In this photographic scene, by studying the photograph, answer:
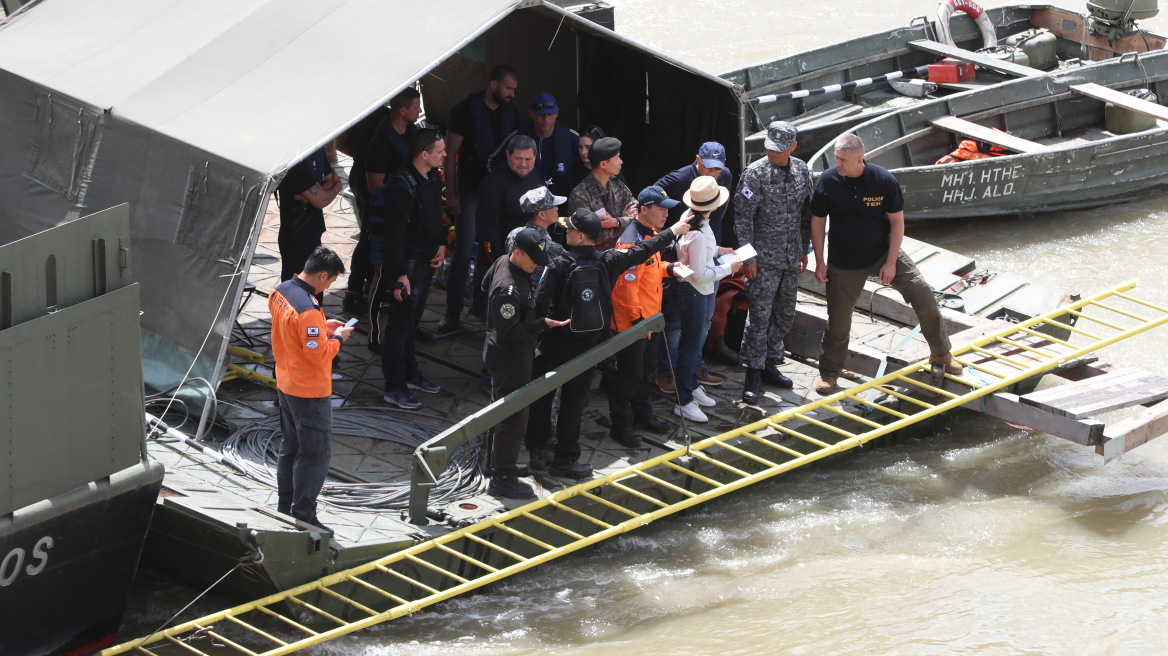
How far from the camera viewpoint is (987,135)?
1520cm

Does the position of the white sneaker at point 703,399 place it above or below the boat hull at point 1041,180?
below

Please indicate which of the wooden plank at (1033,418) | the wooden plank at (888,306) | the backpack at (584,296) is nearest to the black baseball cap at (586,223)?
the backpack at (584,296)

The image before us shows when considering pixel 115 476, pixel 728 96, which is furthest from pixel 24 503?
pixel 728 96

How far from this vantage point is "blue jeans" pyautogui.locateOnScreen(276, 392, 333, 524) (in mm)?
6922

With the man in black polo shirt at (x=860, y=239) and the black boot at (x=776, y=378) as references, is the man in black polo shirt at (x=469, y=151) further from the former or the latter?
the man in black polo shirt at (x=860, y=239)

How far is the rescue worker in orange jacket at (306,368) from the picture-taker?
22.2 feet

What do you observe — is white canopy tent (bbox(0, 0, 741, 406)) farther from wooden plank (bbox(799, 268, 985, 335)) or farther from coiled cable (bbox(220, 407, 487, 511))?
wooden plank (bbox(799, 268, 985, 335))

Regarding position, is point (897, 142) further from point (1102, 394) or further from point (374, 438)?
point (374, 438)

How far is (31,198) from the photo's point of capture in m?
9.30

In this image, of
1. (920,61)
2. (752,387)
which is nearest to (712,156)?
(752,387)

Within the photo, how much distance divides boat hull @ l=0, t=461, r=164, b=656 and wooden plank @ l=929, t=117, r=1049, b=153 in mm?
10990

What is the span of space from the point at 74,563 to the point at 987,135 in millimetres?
11563

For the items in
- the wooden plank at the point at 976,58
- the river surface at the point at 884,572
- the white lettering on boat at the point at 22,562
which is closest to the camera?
the white lettering on boat at the point at 22,562

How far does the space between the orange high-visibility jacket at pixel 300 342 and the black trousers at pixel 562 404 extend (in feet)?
4.51
